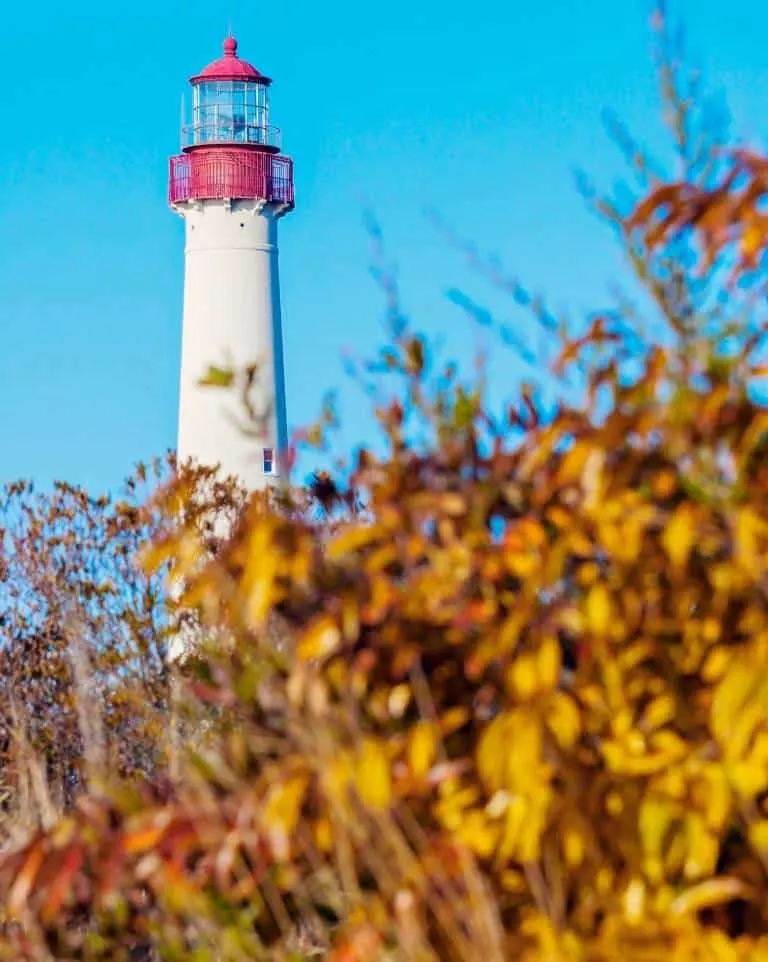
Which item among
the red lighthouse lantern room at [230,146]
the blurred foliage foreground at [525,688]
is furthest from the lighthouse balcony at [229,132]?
the blurred foliage foreground at [525,688]

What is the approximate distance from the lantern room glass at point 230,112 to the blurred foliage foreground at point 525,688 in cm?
2971

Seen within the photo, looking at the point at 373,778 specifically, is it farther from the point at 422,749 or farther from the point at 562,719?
the point at 562,719

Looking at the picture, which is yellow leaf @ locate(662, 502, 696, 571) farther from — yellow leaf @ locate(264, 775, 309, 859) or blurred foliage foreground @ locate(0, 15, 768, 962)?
yellow leaf @ locate(264, 775, 309, 859)

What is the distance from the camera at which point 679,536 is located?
330 centimetres

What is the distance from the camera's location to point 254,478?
30.1m

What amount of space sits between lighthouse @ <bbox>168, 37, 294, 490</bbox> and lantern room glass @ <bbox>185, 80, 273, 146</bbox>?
0.02m

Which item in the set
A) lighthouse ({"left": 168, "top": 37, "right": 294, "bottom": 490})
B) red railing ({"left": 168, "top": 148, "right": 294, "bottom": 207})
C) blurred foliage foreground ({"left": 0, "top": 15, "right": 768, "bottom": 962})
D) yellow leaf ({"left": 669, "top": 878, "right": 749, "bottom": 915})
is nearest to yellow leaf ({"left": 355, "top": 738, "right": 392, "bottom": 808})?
blurred foliage foreground ({"left": 0, "top": 15, "right": 768, "bottom": 962})

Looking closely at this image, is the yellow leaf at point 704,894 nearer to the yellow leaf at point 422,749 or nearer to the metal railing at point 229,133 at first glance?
the yellow leaf at point 422,749

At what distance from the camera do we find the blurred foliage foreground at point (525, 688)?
3402mm

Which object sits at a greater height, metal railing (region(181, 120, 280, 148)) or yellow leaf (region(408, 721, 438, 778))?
metal railing (region(181, 120, 280, 148))

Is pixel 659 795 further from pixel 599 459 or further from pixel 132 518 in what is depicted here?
pixel 132 518

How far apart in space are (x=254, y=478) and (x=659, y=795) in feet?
87.8

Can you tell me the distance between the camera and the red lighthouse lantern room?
31.9m

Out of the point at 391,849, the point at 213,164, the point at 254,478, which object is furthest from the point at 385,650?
the point at 213,164
